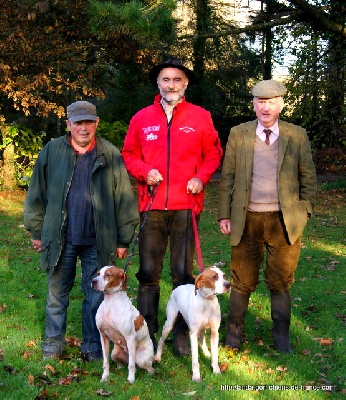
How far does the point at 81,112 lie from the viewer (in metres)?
4.91

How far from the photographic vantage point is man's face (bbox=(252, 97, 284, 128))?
514 cm

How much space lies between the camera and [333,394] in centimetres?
465

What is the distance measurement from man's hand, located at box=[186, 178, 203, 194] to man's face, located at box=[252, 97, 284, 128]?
0.81m

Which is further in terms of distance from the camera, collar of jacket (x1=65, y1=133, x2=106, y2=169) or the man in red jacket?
the man in red jacket

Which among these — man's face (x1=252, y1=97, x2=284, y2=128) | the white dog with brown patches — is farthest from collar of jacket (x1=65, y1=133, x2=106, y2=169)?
man's face (x1=252, y1=97, x2=284, y2=128)

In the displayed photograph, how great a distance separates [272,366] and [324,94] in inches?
438

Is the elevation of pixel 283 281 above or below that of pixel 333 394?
above

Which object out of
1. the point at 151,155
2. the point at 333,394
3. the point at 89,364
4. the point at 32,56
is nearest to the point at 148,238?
the point at 151,155

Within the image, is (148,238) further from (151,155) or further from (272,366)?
(272,366)

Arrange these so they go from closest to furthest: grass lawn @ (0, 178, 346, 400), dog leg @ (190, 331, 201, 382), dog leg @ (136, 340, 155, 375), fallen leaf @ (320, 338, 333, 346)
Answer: grass lawn @ (0, 178, 346, 400) → dog leg @ (190, 331, 201, 382) → dog leg @ (136, 340, 155, 375) → fallen leaf @ (320, 338, 333, 346)

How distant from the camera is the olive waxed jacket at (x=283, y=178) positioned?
5.23 meters

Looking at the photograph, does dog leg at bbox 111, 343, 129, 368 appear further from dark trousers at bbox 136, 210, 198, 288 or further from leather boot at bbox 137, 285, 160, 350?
dark trousers at bbox 136, 210, 198, 288

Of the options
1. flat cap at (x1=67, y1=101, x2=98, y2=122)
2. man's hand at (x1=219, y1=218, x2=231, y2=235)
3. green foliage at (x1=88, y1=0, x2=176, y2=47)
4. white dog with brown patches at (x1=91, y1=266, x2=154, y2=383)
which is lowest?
white dog with brown patches at (x1=91, y1=266, x2=154, y2=383)

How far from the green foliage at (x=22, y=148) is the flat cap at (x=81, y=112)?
11584 mm
